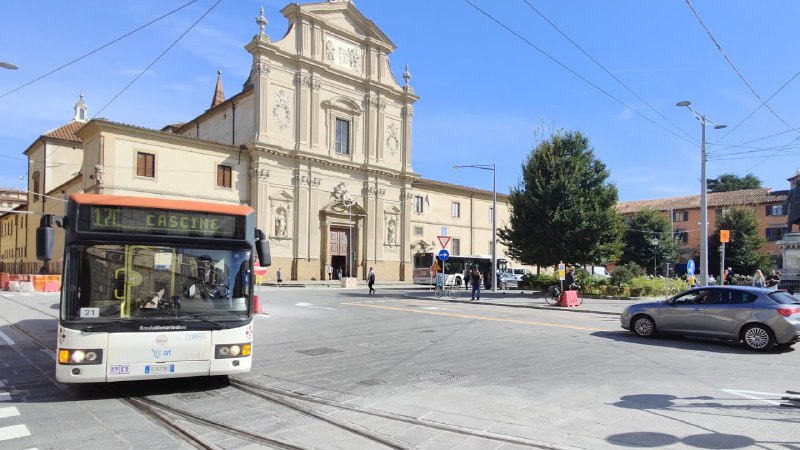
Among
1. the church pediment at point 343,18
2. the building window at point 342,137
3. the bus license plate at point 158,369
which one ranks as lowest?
the bus license plate at point 158,369

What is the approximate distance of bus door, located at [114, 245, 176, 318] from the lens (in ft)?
23.2

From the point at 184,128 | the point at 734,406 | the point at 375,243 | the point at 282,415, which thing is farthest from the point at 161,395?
the point at 184,128

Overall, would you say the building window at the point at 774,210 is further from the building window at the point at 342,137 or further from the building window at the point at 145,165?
the building window at the point at 145,165

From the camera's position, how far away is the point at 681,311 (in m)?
13.1

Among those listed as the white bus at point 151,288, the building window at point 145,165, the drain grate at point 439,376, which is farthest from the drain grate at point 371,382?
the building window at point 145,165

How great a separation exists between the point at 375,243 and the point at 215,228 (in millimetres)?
42949

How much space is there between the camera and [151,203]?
7441mm

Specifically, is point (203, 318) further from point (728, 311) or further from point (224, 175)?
point (224, 175)

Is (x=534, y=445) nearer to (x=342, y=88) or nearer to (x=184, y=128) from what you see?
(x=342, y=88)

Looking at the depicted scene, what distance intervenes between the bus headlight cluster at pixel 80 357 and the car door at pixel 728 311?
12.5 metres

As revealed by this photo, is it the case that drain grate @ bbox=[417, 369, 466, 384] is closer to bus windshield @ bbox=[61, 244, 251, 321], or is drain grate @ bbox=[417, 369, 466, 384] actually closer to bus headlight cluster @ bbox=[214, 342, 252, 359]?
bus headlight cluster @ bbox=[214, 342, 252, 359]

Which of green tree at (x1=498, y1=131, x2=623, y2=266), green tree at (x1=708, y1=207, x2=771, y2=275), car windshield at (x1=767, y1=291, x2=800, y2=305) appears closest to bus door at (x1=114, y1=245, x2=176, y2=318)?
car windshield at (x1=767, y1=291, x2=800, y2=305)

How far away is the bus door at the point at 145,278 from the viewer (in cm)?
707

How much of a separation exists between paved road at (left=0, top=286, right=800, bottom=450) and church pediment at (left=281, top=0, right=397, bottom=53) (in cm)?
3828
